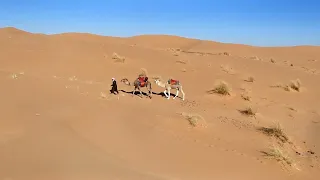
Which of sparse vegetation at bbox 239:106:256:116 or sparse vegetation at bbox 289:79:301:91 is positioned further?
sparse vegetation at bbox 289:79:301:91

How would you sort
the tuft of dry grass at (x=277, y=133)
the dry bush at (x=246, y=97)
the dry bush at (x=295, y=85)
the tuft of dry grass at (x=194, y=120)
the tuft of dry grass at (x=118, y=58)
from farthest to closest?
the tuft of dry grass at (x=118, y=58) → the dry bush at (x=295, y=85) → the dry bush at (x=246, y=97) → the tuft of dry grass at (x=277, y=133) → the tuft of dry grass at (x=194, y=120)

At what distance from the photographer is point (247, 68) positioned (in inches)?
1034

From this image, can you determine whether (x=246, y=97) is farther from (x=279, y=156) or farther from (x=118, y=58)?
(x=118, y=58)

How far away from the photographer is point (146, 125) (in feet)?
36.7

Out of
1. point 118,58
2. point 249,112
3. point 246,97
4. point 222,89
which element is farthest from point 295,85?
point 118,58

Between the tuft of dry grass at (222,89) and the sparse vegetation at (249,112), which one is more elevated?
the tuft of dry grass at (222,89)

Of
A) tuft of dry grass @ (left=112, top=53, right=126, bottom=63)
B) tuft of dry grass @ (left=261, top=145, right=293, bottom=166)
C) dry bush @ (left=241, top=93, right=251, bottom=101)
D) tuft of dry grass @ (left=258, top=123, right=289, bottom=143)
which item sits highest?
tuft of dry grass @ (left=112, top=53, right=126, bottom=63)

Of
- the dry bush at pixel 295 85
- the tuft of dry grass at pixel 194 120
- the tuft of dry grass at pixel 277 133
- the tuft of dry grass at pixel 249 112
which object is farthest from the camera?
the dry bush at pixel 295 85

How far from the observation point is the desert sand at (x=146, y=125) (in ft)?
24.3

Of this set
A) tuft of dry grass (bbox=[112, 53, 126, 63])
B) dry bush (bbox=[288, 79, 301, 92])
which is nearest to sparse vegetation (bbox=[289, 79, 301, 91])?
dry bush (bbox=[288, 79, 301, 92])

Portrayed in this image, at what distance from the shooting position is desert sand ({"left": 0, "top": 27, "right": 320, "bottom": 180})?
7414 millimetres

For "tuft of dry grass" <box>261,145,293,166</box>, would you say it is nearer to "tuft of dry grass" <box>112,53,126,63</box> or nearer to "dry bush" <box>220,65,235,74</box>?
"dry bush" <box>220,65,235,74</box>

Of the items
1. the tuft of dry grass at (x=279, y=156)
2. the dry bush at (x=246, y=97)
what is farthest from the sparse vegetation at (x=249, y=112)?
the tuft of dry grass at (x=279, y=156)

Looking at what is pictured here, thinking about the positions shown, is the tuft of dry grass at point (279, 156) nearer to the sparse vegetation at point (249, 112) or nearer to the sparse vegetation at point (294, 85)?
the sparse vegetation at point (249, 112)
